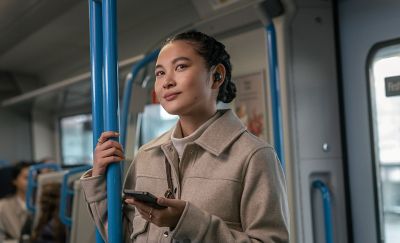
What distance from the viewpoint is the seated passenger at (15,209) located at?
503 centimetres

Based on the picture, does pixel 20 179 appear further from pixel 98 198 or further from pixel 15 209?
pixel 98 198

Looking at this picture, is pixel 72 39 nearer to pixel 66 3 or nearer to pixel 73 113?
pixel 66 3

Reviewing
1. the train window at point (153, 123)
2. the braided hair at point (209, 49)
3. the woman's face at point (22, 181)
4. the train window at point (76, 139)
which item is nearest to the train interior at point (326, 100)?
the braided hair at point (209, 49)

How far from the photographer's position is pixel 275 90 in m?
2.60

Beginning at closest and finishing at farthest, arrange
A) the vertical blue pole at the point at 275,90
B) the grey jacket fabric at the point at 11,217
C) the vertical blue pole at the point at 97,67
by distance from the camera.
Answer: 1. the vertical blue pole at the point at 97,67
2. the vertical blue pole at the point at 275,90
3. the grey jacket fabric at the point at 11,217

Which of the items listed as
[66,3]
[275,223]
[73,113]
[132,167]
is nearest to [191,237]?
[275,223]

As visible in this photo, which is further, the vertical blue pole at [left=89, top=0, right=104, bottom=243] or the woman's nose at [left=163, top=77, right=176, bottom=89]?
the vertical blue pole at [left=89, top=0, right=104, bottom=243]

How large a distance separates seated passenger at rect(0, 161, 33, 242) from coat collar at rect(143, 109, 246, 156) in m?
3.92

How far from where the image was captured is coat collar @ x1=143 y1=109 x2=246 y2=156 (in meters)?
1.38

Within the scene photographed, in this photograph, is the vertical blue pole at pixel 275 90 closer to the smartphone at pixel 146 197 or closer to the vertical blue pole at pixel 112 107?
the vertical blue pole at pixel 112 107

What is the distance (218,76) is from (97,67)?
43 centimetres

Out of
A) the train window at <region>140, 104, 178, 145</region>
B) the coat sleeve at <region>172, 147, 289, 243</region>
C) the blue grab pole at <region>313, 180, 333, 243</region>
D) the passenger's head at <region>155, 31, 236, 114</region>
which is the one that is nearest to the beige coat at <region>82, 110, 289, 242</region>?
the coat sleeve at <region>172, 147, 289, 243</region>

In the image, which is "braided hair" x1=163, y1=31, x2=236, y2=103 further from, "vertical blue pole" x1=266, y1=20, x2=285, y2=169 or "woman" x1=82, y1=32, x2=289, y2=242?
"vertical blue pole" x1=266, y1=20, x2=285, y2=169

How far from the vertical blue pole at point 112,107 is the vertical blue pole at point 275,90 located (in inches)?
47.2
